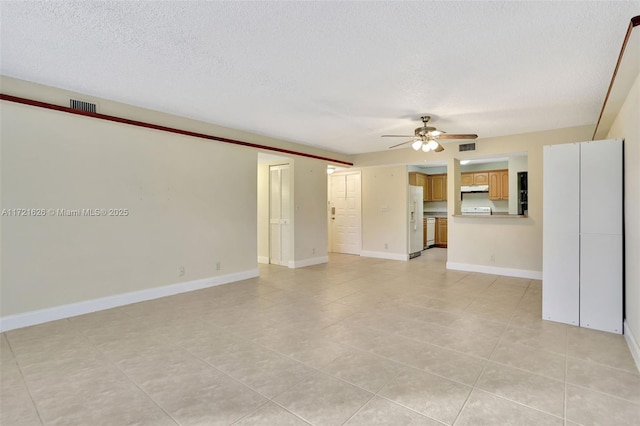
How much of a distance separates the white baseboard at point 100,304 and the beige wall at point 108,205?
0.06m

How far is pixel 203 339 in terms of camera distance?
9.56 feet

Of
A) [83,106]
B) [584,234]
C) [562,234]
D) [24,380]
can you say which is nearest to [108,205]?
[83,106]

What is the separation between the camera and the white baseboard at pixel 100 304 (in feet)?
10.5

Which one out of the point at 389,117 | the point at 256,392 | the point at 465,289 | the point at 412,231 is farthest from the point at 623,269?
the point at 412,231

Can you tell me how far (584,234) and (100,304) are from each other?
546cm

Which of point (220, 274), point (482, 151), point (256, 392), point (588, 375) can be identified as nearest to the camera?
point (256, 392)

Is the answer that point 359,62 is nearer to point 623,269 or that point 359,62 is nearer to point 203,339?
point 203,339

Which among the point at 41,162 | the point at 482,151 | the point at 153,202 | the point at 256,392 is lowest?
the point at 256,392

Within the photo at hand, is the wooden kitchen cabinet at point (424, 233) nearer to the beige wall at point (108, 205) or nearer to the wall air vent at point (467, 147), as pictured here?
the wall air vent at point (467, 147)

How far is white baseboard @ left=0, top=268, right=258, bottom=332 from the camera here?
3209 mm

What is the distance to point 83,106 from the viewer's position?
11.9ft

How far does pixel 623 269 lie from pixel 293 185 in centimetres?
496

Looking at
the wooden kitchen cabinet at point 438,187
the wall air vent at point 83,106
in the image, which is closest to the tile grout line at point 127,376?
the wall air vent at point 83,106

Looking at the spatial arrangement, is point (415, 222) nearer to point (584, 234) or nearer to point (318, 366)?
point (584, 234)
